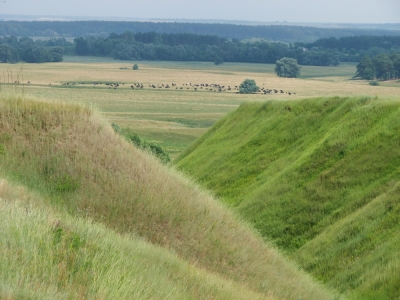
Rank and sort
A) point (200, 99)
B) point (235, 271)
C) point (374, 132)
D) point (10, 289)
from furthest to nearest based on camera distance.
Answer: point (200, 99), point (374, 132), point (235, 271), point (10, 289)

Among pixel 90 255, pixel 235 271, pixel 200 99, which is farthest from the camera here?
pixel 200 99

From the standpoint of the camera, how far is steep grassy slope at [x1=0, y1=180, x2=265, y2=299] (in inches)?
267

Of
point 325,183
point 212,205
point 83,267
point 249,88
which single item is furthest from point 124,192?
point 249,88

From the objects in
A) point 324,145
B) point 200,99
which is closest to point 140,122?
point 200,99

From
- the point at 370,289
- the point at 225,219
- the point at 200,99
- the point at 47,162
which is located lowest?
the point at 200,99

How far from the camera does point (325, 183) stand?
66.8 ft

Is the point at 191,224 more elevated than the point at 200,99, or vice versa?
the point at 191,224

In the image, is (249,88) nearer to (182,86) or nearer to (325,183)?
(182,86)

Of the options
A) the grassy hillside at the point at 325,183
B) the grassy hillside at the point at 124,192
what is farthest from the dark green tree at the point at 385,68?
the grassy hillside at the point at 124,192

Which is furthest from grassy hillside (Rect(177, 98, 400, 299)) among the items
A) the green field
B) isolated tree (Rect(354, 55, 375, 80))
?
isolated tree (Rect(354, 55, 375, 80))

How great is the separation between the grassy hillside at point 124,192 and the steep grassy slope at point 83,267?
2040 mm

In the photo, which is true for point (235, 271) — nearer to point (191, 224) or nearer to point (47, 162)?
point (191, 224)

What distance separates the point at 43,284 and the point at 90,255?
1632 millimetres

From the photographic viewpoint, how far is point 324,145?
72.4ft
